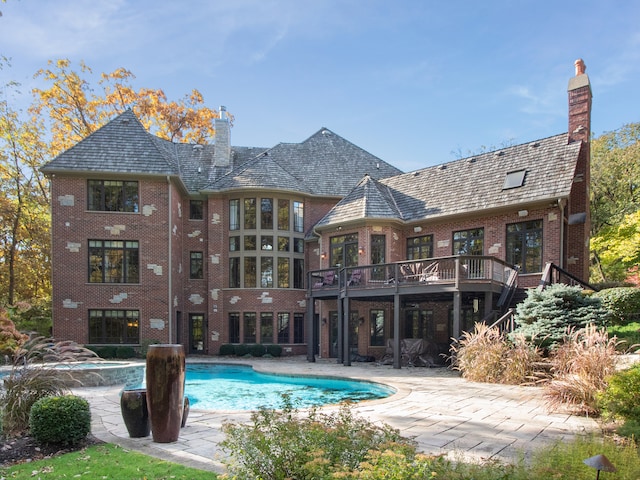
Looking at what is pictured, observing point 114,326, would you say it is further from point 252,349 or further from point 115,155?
point 115,155

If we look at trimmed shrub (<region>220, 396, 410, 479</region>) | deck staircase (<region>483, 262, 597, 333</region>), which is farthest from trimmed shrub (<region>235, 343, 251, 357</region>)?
trimmed shrub (<region>220, 396, 410, 479</region>)

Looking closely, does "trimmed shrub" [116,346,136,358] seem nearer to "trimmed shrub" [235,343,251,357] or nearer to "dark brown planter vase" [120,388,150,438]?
"trimmed shrub" [235,343,251,357]

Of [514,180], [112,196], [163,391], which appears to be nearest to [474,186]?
[514,180]

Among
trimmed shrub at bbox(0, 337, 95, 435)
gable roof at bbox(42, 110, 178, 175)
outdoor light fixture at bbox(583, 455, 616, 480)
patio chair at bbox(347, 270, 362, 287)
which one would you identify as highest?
gable roof at bbox(42, 110, 178, 175)

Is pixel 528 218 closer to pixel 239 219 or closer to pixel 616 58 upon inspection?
pixel 616 58

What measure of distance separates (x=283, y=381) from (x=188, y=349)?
29.3 ft

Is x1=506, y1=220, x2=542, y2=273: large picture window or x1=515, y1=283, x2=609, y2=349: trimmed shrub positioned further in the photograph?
x1=506, y1=220, x2=542, y2=273: large picture window

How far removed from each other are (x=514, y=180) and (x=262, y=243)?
1094cm

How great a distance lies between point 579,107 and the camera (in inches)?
659

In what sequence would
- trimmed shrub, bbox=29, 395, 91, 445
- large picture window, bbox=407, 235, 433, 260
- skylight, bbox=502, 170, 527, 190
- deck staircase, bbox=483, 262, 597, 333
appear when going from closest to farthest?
trimmed shrub, bbox=29, 395, 91, 445, deck staircase, bbox=483, 262, 597, 333, skylight, bbox=502, 170, 527, 190, large picture window, bbox=407, 235, 433, 260

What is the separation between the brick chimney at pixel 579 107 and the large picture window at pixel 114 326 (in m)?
18.0

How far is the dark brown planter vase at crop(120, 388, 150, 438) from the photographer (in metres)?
6.42

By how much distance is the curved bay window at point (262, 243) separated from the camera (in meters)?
21.7

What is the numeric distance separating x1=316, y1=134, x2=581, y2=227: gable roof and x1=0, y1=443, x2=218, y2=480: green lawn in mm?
13889
